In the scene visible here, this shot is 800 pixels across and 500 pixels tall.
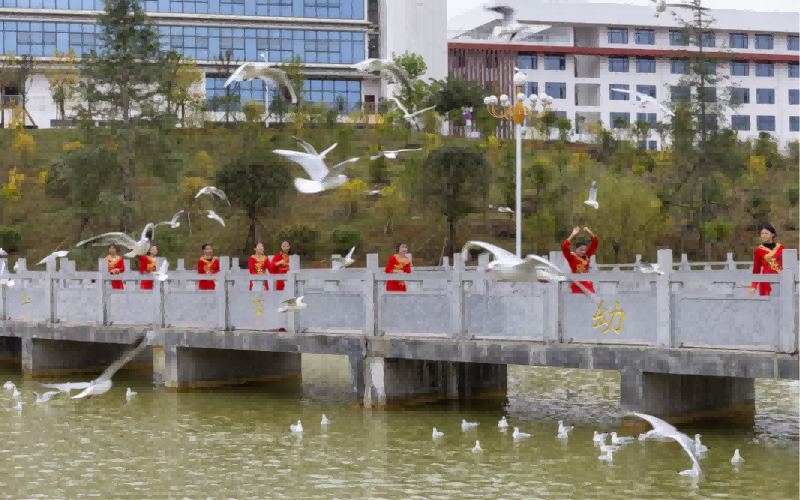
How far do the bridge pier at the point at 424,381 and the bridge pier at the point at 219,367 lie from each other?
4.55 m

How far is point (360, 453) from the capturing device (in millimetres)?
13844

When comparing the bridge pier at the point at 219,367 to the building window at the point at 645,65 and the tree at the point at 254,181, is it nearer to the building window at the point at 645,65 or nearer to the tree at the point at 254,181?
the tree at the point at 254,181

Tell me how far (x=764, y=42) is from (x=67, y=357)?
7304 centimetres

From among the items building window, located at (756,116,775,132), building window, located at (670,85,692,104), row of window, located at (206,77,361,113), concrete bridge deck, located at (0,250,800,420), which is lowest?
concrete bridge deck, located at (0,250,800,420)

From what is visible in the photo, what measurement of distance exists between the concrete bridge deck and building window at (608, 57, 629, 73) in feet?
210

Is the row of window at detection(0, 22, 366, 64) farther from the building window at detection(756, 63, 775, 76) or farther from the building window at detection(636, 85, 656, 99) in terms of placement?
the building window at detection(756, 63, 775, 76)

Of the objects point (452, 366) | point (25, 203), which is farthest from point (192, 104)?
point (452, 366)

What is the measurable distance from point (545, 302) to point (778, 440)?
336cm

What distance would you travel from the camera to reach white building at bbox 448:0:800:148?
79438 millimetres

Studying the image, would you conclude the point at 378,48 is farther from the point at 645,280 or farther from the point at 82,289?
the point at 645,280

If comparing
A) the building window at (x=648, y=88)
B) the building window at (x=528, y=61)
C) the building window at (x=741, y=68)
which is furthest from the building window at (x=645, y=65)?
the building window at (x=528, y=61)

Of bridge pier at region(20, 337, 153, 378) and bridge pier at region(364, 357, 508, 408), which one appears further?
bridge pier at region(20, 337, 153, 378)

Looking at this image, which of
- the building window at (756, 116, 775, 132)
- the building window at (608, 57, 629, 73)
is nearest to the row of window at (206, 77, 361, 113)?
the building window at (608, 57, 629, 73)

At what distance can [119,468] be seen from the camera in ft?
43.6
